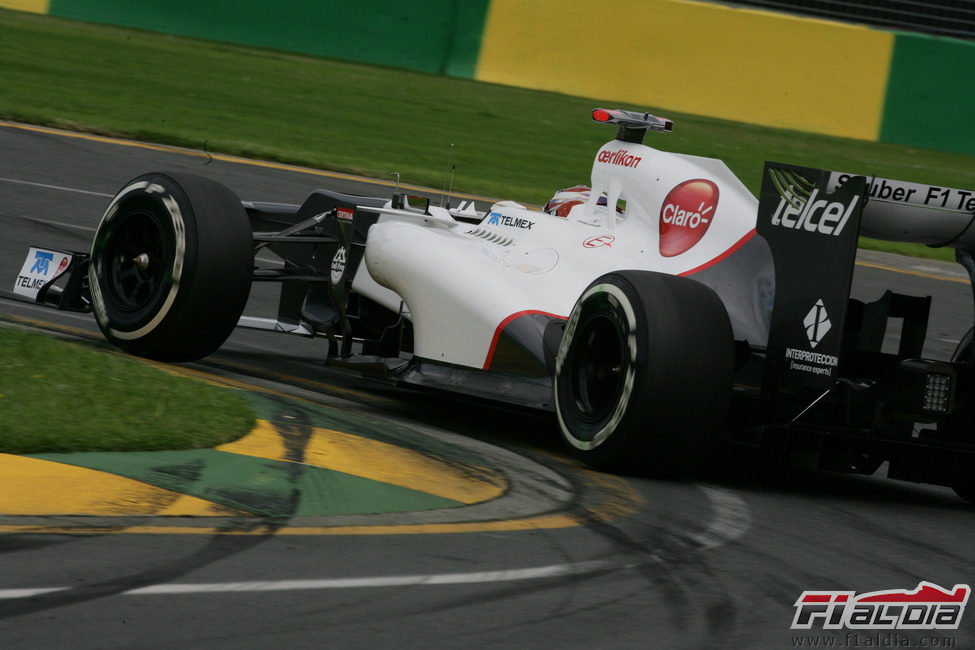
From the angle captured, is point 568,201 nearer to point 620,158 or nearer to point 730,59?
point 620,158

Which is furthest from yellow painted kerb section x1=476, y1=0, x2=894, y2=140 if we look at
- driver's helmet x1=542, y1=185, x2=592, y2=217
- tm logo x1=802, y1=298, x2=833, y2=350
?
tm logo x1=802, y1=298, x2=833, y2=350

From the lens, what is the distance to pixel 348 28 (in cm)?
2189

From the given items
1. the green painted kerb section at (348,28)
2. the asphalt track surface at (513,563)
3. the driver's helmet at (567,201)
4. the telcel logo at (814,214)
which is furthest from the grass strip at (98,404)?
the green painted kerb section at (348,28)

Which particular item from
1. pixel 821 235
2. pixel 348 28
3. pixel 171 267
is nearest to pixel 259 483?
pixel 171 267

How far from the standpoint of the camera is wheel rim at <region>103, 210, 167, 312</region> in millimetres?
7770

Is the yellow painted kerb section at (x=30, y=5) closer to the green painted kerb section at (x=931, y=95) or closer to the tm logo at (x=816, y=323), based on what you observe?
the green painted kerb section at (x=931, y=95)

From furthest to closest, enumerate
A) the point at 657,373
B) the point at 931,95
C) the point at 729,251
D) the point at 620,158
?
the point at 931,95, the point at 620,158, the point at 729,251, the point at 657,373

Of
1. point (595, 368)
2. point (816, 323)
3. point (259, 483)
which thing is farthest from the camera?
point (595, 368)

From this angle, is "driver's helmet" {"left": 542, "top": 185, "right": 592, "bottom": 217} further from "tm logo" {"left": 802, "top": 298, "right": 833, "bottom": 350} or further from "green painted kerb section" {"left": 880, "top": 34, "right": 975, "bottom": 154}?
"green painted kerb section" {"left": 880, "top": 34, "right": 975, "bottom": 154}

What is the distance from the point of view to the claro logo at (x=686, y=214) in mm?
7082

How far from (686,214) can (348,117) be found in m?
12.1

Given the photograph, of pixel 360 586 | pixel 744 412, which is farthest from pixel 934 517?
pixel 360 586

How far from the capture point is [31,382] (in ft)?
20.7

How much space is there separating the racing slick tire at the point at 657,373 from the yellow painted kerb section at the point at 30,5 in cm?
1823
